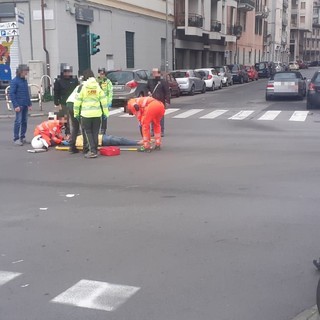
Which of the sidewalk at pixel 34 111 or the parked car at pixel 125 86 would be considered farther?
the parked car at pixel 125 86

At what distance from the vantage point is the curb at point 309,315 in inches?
143

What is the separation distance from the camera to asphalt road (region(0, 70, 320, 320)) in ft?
13.2

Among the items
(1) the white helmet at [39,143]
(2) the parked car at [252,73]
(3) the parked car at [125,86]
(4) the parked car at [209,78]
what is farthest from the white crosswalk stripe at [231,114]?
(2) the parked car at [252,73]

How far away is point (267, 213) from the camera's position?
6.33 metres

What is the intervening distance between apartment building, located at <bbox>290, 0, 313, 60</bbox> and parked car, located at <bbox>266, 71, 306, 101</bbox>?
88280mm

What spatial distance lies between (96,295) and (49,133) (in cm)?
800

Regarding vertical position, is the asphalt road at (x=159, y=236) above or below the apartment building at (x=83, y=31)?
below

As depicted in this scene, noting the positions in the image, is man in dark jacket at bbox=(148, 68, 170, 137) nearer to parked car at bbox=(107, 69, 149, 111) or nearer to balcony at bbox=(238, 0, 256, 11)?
parked car at bbox=(107, 69, 149, 111)

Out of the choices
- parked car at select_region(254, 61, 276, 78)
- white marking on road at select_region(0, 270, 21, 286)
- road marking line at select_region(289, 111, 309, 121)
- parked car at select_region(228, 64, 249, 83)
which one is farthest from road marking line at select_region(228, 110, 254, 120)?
parked car at select_region(254, 61, 276, 78)

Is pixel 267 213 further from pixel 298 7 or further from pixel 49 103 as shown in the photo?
pixel 298 7

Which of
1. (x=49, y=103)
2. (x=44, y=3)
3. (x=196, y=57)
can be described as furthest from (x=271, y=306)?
(x=196, y=57)

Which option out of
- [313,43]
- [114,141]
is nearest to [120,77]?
[114,141]

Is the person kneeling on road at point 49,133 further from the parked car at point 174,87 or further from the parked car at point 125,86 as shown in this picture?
the parked car at point 174,87

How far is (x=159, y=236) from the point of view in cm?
553
